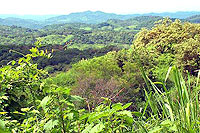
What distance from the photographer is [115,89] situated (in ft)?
34.4

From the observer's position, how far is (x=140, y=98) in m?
11.0

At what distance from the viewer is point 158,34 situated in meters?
14.5

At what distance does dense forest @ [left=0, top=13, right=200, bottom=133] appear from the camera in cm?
103

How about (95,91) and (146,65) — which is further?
(146,65)

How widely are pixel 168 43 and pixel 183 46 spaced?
2472 mm

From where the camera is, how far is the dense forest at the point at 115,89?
1.03 metres

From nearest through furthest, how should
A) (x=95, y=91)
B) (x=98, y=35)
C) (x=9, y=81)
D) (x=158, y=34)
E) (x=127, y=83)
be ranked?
(x=9, y=81) < (x=95, y=91) < (x=127, y=83) < (x=158, y=34) < (x=98, y=35)

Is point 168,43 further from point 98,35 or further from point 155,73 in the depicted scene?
point 98,35

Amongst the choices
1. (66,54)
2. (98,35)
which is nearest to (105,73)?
(66,54)

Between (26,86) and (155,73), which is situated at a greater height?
(26,86)

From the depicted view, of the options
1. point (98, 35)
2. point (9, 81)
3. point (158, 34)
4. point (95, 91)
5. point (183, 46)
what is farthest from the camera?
point (98, 35)

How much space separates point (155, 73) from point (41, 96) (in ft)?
38.6

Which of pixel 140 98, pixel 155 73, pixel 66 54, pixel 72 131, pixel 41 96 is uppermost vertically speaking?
pixel 41 96

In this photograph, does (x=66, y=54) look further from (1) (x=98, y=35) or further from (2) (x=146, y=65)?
(1) (x=98, y=35)
